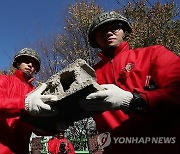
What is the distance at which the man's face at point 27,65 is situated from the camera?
4.15m

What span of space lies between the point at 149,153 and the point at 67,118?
650 mm

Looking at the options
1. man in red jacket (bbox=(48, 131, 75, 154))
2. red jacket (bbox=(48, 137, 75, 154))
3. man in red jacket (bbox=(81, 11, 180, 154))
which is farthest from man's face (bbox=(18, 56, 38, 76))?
red jacket (bbox=(48, 137, 75, 154))

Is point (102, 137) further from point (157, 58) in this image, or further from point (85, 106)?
point (157, 58)

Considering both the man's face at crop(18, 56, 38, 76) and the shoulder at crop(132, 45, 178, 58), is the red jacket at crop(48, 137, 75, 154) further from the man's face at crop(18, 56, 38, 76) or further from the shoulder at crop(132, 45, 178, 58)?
the shoulder at crop(132, 45, 178, 58)

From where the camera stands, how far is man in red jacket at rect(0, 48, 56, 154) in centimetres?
230

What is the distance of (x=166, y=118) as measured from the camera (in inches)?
86.4

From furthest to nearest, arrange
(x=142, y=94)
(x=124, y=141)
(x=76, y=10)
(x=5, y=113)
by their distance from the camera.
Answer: (x=76, y=10)
(x=5, y=113)
(x=124, y=141)
(x=142, y=94)

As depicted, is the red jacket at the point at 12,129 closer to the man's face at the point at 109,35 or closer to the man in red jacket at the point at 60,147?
the man's face at the point at 109,35

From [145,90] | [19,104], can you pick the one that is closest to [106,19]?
[145,90]

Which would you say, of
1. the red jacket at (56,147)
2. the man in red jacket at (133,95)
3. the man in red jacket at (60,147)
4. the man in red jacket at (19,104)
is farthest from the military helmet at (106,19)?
the red jacket at (56,147)

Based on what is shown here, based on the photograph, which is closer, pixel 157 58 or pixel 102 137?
pixel 157 58

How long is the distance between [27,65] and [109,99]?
245 centimetres

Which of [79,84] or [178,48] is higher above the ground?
[178,48]

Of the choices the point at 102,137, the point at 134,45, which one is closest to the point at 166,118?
the point at 102,137
